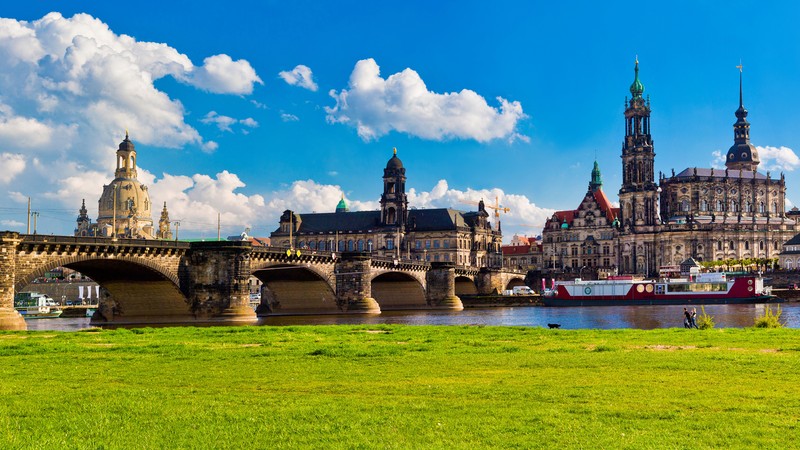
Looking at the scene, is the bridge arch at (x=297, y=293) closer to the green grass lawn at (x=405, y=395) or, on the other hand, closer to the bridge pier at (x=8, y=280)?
the bridge pier at (x=8, y=280)

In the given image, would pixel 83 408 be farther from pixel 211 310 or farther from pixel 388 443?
pixel 211 310

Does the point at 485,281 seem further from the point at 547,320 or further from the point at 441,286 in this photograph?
the point at 547,320

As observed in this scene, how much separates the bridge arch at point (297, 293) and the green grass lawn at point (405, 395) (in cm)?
6858

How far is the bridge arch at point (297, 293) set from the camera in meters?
103

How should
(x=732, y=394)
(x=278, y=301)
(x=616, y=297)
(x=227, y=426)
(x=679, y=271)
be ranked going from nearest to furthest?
(x=227, y=426) < (x=732, y=394) < (x=278, y=301) < (x=616, y=297) < (x=679, y=271)

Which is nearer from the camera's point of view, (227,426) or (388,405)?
(227,426)

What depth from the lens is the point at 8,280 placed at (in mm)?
59906

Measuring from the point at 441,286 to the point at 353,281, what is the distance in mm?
32756

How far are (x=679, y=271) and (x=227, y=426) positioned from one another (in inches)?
7143

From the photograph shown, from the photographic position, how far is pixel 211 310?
3147 inches

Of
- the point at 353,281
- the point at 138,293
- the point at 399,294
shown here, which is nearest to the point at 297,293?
the point at 353,281

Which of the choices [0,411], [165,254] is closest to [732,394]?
[0,411]

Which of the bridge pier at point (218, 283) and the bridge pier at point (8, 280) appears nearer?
the bridge pier at point (8, 280)

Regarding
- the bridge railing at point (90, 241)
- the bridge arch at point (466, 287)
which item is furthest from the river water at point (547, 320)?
the bridge arch at point (466, 287)
